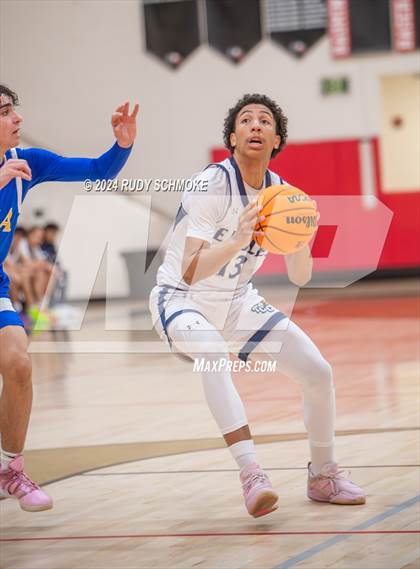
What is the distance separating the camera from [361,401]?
7496mm

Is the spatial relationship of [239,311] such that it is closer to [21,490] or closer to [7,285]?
[7,285]

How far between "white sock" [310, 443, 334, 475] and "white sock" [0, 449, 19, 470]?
4.42 ft

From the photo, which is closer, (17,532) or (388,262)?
(17,532)

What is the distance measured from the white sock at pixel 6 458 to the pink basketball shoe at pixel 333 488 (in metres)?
1.36

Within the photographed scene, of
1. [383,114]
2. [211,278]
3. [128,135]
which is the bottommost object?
[383,114]

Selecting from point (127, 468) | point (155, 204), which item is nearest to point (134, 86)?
point (155, 204)

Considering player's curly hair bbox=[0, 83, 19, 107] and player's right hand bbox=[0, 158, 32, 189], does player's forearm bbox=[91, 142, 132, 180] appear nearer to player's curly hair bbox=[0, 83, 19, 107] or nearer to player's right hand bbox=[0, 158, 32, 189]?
player's curly hair bbox=[0, 83, 19, 107]

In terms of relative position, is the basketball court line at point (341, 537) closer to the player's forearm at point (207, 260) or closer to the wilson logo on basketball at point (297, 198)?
the player's forearm at point (207, 260)

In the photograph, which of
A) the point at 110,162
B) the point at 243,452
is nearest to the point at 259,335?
the point at 243,452

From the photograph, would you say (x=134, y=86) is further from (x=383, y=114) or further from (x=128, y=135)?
(x=128, y=135)

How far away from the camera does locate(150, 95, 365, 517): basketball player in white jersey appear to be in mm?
4508

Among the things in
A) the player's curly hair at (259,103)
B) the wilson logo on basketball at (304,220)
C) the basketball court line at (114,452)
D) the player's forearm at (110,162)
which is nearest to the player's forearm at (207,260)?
the wilson logo on basketball at (304,220)

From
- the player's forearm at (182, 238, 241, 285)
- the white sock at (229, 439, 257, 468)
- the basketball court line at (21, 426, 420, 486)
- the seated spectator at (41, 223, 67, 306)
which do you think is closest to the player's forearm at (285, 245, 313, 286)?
the player's forearm at (182, 238, 241, 285)

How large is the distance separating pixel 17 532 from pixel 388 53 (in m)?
14.4
